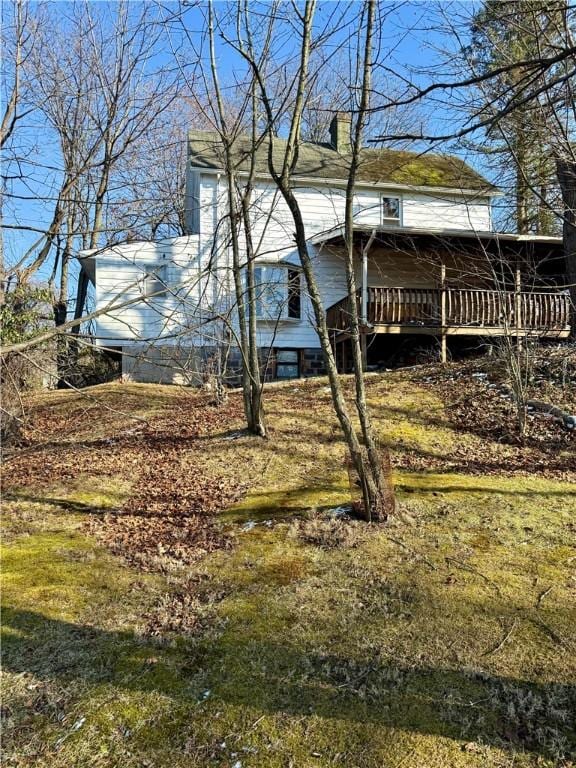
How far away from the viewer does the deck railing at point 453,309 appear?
43.4ft

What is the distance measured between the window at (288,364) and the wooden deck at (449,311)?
279 cm

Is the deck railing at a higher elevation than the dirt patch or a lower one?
higher

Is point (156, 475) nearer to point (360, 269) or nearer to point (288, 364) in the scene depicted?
point (288, 364)

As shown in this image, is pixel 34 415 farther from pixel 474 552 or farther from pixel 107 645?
pixel 474 552

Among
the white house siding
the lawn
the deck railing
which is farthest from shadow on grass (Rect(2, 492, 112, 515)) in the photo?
the deck railing

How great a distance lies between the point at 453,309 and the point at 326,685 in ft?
38.8

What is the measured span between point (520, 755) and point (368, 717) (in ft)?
2.41

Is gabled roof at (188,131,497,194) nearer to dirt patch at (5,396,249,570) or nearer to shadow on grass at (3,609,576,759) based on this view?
dirt patch at (5,396,249,570)

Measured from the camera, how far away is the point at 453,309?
13602 millimetres

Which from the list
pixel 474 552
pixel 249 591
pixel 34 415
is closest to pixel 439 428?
pixel 474 552

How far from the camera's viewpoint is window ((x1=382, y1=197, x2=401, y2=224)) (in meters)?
16.9

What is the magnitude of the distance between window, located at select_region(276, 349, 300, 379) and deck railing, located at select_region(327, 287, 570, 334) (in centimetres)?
281

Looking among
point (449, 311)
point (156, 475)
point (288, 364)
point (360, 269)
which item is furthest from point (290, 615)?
point (360, 269)

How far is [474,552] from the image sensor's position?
4.62m
